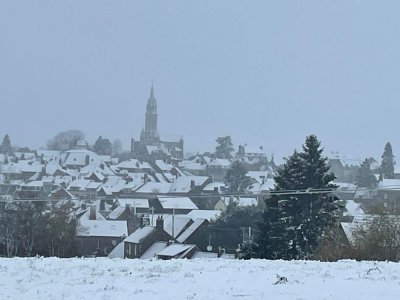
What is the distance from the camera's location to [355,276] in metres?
13.1

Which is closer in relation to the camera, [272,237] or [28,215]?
[272,237]

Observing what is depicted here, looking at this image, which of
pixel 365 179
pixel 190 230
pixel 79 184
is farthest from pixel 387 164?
pixel 190 230

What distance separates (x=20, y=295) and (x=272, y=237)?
72.6ft

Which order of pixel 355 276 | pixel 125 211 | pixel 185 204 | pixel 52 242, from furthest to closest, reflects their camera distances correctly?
pixel 185 204
pixel 125 211
pixel 52 242
pixel 355 276

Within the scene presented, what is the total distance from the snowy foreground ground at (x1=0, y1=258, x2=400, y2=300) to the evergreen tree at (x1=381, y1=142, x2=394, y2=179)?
365 feet

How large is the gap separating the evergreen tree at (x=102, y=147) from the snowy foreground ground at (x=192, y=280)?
557 ft

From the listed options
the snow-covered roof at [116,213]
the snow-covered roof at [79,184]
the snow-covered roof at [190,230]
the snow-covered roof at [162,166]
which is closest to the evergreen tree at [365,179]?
the snow-covered roof at [79,184]

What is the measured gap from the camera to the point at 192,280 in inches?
500

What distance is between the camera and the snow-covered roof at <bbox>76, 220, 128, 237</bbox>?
185 ft

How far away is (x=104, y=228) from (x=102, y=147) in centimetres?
12929

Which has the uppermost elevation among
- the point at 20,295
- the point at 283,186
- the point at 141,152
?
the point at 141,152

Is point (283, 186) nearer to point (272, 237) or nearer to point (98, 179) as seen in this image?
point (272, 237)

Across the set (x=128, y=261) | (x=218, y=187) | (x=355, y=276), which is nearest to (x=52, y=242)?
(x=128, y=261)

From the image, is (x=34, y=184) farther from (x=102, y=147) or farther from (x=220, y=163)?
(x=102, y=147)
